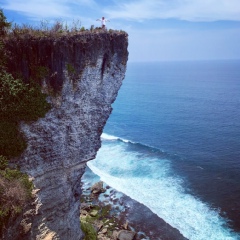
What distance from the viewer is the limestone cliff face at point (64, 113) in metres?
18.4

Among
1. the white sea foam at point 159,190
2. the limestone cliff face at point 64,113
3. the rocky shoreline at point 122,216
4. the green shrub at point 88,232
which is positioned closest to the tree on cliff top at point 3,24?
the limestone cliff face at point 64,113

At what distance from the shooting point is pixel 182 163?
58.4m

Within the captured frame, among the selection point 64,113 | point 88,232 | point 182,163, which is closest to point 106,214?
point 88,232

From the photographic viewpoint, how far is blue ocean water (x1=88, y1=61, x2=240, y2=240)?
41.8 meters

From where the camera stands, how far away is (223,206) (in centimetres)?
4372

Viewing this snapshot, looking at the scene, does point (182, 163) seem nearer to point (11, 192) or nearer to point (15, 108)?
point (15, 108)

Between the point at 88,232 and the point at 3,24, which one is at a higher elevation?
the point at 3,24

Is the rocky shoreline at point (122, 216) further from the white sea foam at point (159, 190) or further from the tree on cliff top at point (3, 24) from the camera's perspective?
the tree on cliff top at point (3, 24)

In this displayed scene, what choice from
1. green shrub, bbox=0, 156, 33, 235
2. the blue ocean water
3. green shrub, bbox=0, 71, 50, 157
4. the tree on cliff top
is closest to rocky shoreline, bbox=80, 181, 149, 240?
the blue ocean water

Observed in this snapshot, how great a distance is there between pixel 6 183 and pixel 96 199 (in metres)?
33.5

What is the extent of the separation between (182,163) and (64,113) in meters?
43.1

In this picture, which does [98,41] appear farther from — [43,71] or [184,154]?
[184,154]

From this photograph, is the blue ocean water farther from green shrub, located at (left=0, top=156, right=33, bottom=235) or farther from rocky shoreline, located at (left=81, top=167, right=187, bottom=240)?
green shrub, located at (left=0, top=156, right=33, bottom=235)

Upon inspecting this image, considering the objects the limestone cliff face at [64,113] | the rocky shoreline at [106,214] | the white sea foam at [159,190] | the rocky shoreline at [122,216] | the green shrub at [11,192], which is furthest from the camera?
the white sea foam at [159,190]
